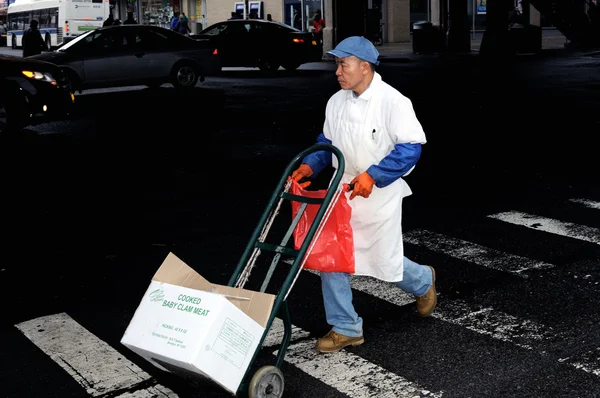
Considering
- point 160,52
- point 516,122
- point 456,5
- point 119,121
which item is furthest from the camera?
point 456,5

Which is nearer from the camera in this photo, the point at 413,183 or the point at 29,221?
the point at 29,221

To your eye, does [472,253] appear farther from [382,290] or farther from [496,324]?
[496,324]

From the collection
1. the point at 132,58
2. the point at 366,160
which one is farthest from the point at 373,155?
the point at 132,58

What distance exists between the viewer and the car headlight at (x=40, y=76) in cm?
1512

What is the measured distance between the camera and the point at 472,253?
7266 mm

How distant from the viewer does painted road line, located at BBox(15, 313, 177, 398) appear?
4.68m

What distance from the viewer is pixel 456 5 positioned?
34906mm

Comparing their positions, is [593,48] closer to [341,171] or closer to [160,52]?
[160,52]

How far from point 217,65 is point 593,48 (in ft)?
60.7

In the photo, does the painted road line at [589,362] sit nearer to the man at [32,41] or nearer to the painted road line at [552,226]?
the painted road line at [552,226]

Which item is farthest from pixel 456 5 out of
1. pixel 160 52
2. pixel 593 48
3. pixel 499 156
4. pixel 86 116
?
pixel 499 156

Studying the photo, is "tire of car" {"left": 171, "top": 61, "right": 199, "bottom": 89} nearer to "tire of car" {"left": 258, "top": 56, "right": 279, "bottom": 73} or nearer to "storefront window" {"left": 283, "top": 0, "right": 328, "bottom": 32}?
"tire of car" {"left": 258, "top": 56, "right": 279, "bottom": 73}

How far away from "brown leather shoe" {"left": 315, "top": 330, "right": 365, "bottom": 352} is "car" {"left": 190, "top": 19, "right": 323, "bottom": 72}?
23.9 metres

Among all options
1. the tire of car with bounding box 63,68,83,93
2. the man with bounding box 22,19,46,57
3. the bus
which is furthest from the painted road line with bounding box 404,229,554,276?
the bus
